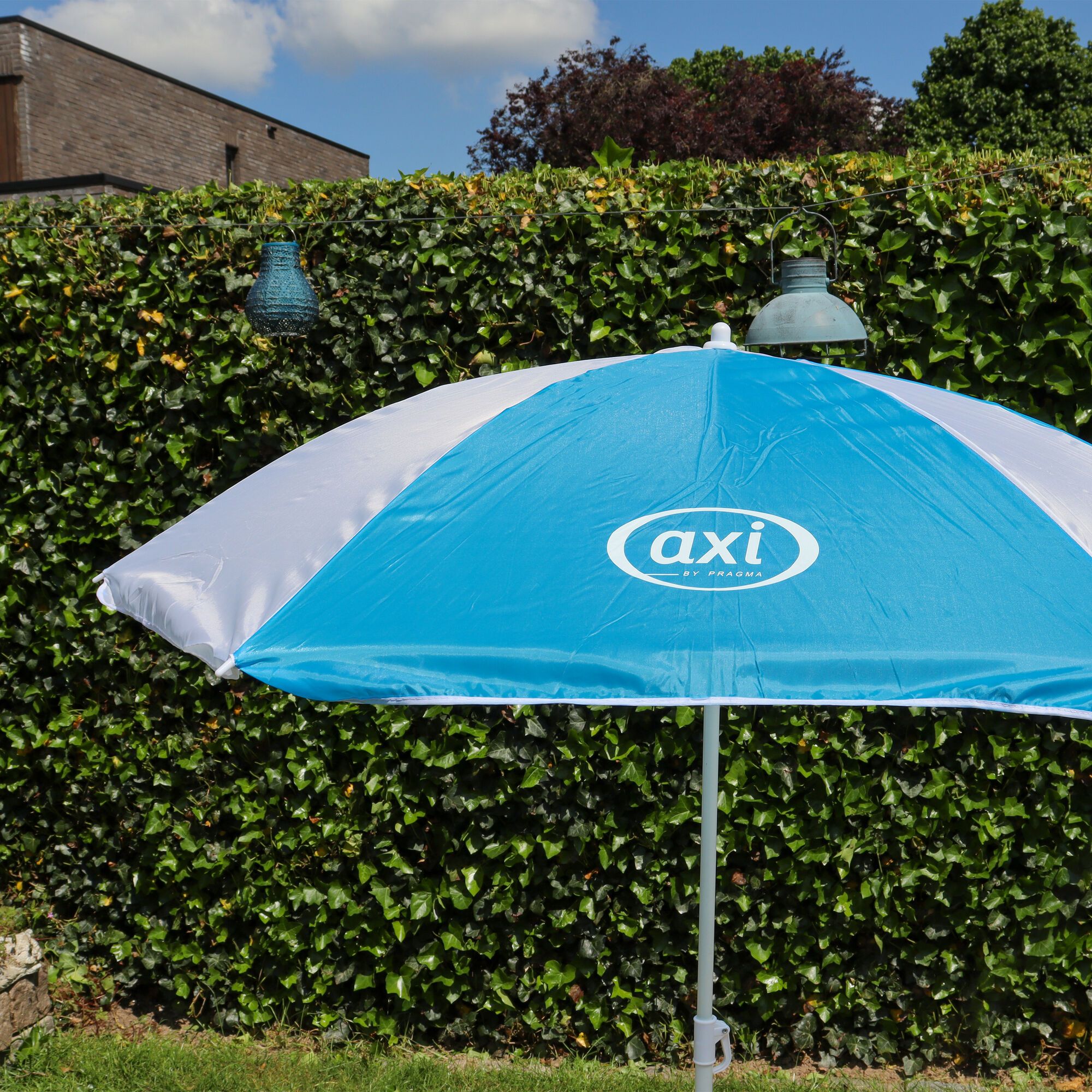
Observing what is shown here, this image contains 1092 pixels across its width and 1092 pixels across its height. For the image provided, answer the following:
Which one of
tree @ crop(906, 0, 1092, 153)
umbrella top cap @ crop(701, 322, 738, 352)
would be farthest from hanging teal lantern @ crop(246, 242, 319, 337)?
tree @ crop(906, 0, 1092, 153)

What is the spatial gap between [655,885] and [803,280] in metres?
2.30

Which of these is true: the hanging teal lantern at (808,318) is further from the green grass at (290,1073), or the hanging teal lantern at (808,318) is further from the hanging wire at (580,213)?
the green grass at (290,1073)

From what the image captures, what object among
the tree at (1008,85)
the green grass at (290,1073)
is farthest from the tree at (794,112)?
the green grass at (290,1073)

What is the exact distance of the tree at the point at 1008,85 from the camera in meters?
27.1

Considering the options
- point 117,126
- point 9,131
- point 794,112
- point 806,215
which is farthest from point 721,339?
point 794,112

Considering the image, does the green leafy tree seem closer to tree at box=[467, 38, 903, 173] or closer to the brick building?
tree at box=[467, 38, 903, 173]

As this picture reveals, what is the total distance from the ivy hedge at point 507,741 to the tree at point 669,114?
18.3m

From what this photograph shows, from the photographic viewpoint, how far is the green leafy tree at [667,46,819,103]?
30719mm

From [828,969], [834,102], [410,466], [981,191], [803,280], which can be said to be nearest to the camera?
[410,466]

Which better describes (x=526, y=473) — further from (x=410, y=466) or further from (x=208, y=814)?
(x=208, y=814)

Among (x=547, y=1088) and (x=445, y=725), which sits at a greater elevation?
(x=445, y=725)

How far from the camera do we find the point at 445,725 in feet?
12.7

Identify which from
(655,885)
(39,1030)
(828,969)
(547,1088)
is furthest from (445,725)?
(39,1030)

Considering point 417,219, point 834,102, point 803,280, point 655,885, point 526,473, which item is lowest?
point 655,885
